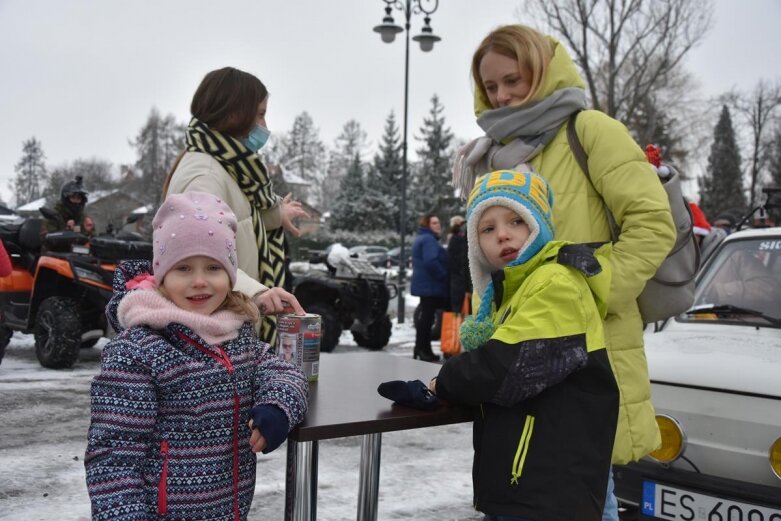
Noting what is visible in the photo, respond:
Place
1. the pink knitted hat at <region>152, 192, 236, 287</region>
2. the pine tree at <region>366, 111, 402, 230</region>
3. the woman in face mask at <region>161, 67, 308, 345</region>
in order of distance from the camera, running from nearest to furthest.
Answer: the pink knitted hat at <region>152, 192, 236, 287</region>, the woman in face mask at <region>161, 67, 308, 345</region>, the pine tree at <region>366, 111, 402, 230</region>

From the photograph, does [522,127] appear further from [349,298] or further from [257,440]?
[349,298]

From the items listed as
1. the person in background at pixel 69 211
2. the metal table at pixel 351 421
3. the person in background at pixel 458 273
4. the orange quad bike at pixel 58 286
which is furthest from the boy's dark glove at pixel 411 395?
the person in background at pixel 69 211

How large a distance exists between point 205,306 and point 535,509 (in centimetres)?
101

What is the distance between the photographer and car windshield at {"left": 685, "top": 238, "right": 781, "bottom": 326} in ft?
13.1

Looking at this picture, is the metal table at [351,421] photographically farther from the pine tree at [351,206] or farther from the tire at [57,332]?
the pine tree at [351,206]

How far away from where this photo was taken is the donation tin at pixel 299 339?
98.0 inches

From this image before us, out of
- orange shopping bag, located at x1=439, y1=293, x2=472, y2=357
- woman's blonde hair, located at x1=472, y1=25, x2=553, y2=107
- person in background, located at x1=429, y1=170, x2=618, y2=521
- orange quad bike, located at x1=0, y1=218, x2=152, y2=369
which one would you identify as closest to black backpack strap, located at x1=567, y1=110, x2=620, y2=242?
woman's blonde hair, located at x1=472, y1=25, x2=553, y2=107

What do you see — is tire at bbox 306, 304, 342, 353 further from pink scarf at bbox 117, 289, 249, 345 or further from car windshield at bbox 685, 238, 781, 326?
pink scarf at bbox 117, 289, 249, 345

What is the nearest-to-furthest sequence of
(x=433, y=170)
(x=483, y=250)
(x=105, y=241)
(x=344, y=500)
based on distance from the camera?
(x=483, y=250) < (x=344, y=500) < (x=105, y=241) < (x=433, y=170)

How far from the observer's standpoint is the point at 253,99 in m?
2.85

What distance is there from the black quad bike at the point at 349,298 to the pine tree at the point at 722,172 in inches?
1932

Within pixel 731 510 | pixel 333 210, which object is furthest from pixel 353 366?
pixel 333 210

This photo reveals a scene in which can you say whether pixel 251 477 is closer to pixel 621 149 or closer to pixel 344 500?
→ pixel 621 149

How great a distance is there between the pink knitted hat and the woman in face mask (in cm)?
52
